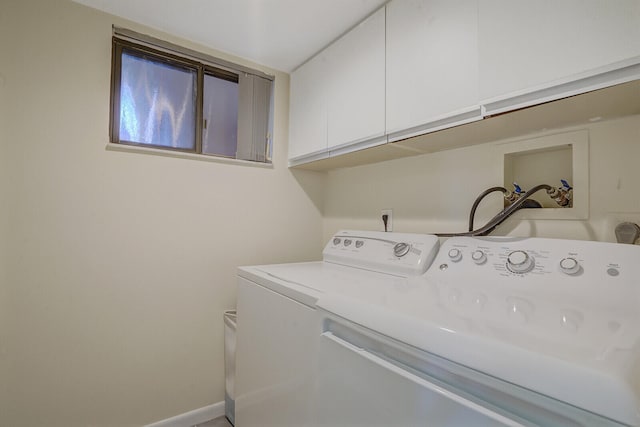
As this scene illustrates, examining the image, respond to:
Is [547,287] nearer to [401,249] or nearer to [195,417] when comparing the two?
[401,249]

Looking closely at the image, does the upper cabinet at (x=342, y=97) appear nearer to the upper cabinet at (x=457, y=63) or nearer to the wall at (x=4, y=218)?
the upper cabinet at (x=457, y=63)

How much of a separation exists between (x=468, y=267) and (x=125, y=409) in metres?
1.82

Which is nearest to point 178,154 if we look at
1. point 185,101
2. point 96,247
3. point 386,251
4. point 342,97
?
point 185,101

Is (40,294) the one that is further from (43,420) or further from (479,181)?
(479,181)

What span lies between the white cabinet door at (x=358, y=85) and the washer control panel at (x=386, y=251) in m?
0.47

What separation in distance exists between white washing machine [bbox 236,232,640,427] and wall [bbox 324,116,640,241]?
0.22m

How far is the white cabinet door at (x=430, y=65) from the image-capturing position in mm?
1066

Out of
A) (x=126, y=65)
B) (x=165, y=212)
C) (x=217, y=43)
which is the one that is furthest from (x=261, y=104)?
(x=165, y=212)

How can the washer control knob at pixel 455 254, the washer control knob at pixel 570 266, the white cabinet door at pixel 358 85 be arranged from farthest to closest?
the white cabinet door at pixel 358 85 → the washer control knob at pixel 455 254 → the washer control knob at pixel 570 266

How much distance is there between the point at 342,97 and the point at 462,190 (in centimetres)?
77

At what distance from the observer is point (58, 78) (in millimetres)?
1434

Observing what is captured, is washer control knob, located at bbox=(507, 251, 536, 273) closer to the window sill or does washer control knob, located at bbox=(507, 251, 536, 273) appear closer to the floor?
the window sill

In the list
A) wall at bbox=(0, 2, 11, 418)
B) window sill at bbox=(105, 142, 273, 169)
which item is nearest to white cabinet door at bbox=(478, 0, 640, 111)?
window sill at bbox=(105, 142, 273, 169)

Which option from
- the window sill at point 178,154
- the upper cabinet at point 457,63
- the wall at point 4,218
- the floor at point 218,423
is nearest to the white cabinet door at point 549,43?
the upper cabinet at point 457,63
